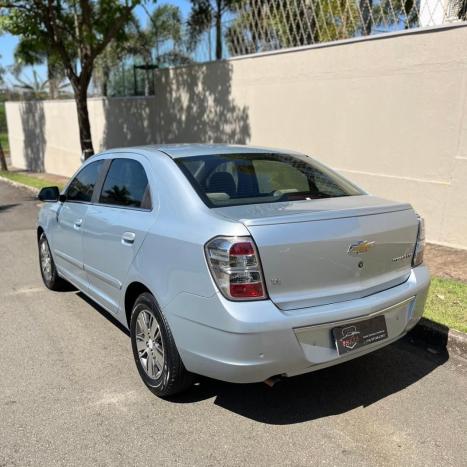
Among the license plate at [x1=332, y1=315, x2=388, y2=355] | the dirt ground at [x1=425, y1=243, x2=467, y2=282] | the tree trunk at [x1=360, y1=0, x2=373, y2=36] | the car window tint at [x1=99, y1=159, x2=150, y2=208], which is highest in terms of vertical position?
the tree trunk at [x1=360, y1=0, x2=373, y2=36]

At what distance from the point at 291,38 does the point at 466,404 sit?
7.44 metres

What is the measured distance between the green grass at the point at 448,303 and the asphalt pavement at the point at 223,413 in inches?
13.2

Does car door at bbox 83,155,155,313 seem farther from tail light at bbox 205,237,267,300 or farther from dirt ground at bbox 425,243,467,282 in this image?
dirt ground at bbox 425,243,467,282

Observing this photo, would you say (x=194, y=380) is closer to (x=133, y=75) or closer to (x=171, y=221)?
(x=171, y=221)

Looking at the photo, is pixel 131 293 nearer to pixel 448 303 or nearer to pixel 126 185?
pixel 126 185

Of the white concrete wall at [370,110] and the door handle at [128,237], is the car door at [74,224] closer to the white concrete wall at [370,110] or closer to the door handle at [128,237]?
the door handle at [128,237]

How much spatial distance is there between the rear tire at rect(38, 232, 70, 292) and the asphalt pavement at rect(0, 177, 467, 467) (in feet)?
3.85

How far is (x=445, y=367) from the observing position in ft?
12.8

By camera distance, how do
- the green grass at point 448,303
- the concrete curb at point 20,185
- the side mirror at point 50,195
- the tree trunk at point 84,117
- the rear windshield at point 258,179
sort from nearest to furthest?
the rear windshield at point 258,179 → the green grass at point 448,303 → the side mirror at point 50,195 → the tree trunk at point 84,117 → the concrete curb at point 20,185

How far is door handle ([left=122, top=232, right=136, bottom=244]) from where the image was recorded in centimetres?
353

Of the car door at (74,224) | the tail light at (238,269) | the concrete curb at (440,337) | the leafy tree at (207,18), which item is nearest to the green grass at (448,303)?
the concrete curb at (440,337)

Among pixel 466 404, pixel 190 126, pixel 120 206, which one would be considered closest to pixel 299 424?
pixel 466 404

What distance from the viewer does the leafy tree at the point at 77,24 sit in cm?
1129

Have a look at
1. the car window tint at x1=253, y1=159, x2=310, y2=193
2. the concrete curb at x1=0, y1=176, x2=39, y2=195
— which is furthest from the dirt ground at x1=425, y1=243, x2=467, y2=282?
the concrete curb at x1=0, y1=176, x2=39, y2=195
